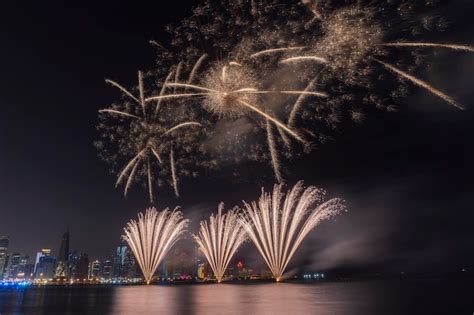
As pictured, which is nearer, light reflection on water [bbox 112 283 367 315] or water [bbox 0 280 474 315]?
light reflection on water [bbox 112 283 367 315]

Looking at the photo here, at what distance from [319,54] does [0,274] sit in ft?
700

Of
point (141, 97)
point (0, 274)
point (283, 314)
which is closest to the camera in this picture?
point (283, 314)

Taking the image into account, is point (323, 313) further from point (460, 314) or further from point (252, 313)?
point (460, 314)

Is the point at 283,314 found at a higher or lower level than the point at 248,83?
lower

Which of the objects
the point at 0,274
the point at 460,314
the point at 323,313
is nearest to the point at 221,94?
the point at 323,313

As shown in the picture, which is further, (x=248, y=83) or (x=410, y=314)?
(x=410, y=314)

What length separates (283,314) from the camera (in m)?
26.4

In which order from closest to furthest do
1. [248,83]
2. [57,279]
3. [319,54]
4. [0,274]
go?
1. [319,54]
2. [248,83]
3. [0,274]
4. [57,279]

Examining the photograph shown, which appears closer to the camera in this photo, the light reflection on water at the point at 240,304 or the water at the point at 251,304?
the light reflection on water at the point at 240,304

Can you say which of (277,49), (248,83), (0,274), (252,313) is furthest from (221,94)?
(0,274)

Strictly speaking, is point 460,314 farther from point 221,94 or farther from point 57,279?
point 57,279

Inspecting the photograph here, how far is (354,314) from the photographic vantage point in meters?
27.7

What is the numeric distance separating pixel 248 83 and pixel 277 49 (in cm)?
288

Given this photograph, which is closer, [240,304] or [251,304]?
[251,304]
